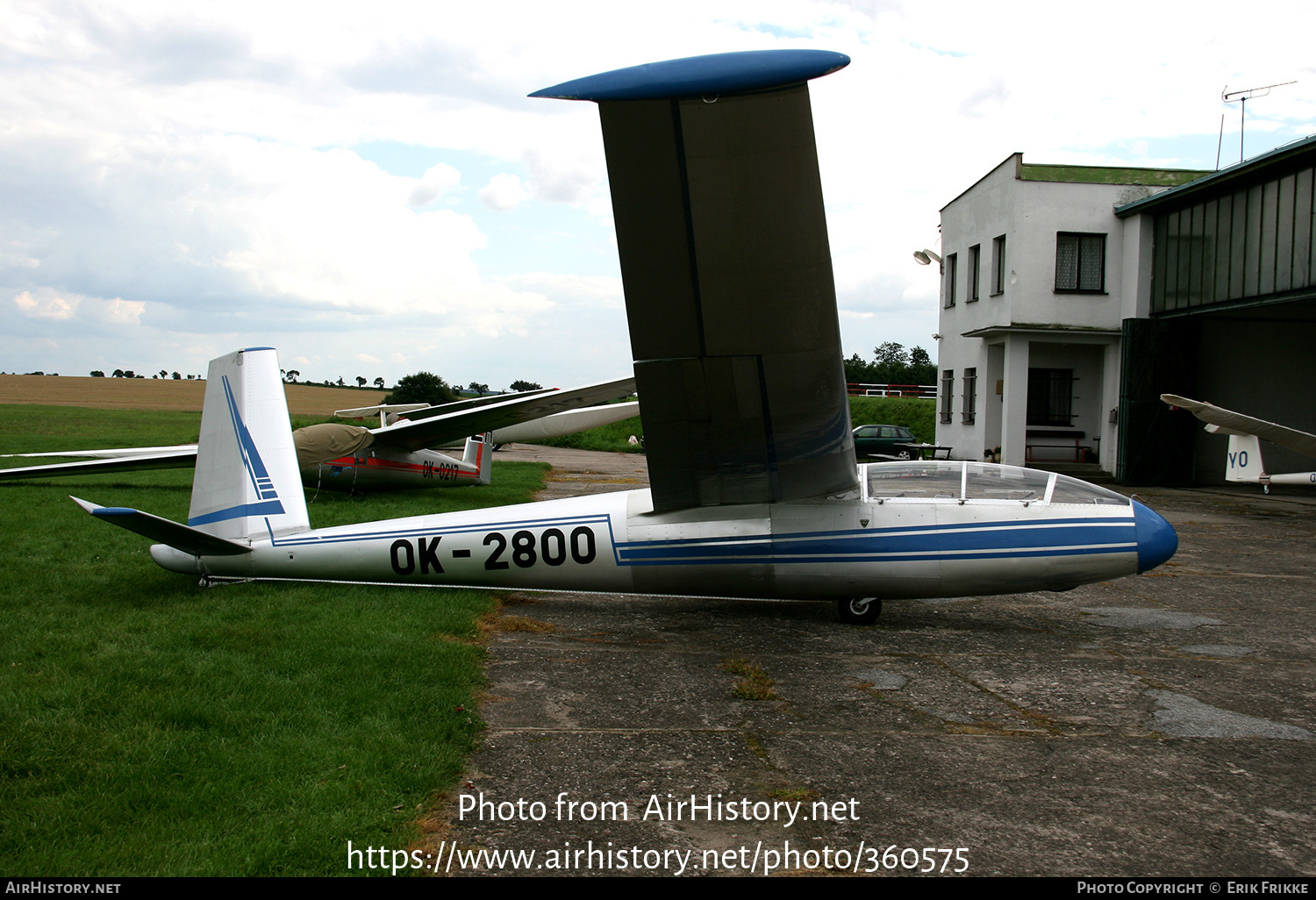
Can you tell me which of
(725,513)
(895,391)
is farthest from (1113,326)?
(895,391)

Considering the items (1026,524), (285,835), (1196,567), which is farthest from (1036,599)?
(285,835)

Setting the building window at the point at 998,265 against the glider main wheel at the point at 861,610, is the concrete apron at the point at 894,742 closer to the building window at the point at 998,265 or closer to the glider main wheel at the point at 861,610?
the glider main wheel at the point at 861,610

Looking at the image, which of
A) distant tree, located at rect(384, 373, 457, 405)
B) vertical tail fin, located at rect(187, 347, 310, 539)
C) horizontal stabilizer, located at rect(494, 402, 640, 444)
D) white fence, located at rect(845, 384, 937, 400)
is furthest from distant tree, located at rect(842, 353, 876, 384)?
vertical tail fin, located at rect(187, 347, 310, 539)

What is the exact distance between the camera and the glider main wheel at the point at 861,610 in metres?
6.98

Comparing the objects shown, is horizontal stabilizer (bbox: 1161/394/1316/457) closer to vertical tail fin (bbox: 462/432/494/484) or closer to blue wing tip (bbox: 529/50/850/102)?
vertical tail fin (bbox: 462/432/494/484)

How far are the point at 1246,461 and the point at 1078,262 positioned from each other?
9357 millimetres

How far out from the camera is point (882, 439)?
94.5ft

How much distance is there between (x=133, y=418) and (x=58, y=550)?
38.5 metres

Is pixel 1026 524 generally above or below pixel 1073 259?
below

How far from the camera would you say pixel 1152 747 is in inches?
174

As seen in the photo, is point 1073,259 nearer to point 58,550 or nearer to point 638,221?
point 638,221

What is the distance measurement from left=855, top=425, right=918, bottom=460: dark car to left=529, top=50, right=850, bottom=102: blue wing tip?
25.6 m

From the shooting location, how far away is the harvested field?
50812mm

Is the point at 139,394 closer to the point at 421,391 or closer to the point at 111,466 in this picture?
the point at 421,391
